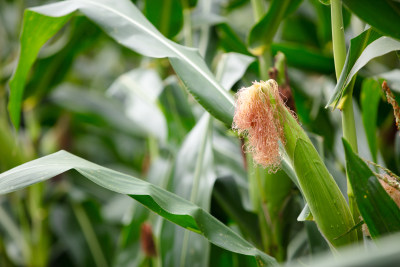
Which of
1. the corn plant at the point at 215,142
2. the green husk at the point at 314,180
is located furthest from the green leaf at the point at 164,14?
the green husk at the point at 314,180

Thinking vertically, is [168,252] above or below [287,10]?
below

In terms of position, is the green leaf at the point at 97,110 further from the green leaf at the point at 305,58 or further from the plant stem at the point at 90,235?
the green leaf at the point at 305,58

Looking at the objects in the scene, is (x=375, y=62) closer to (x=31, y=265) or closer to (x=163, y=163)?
(x=163, y=163)

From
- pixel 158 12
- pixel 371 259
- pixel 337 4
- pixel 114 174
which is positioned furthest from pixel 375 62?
pixel 371 259

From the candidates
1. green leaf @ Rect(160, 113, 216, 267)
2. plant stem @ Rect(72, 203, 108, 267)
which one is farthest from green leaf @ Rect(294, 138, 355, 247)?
plant stem @ Rect(72, 203, 108, 267)

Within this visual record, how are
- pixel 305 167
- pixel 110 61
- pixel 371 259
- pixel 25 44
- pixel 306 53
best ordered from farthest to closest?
1. pixel 110 61
2. pixel 306 53
3. pixel 25 44
4. pixel 305 167
5. pixel 371 259

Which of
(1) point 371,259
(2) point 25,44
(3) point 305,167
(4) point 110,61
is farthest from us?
(4) point 110,61

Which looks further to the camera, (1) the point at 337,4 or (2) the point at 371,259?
(1) the point at 337,4
